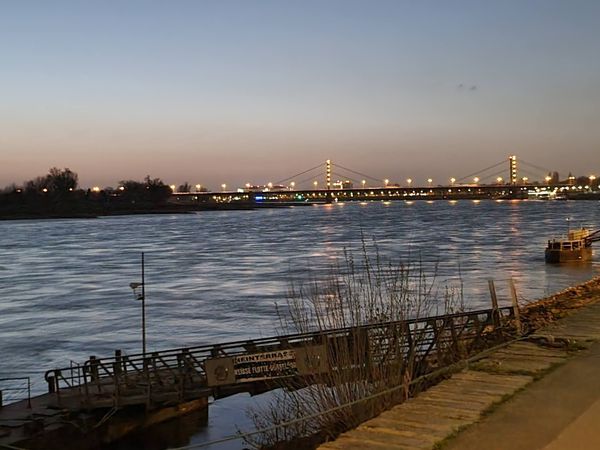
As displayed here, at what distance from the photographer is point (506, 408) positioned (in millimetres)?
6195

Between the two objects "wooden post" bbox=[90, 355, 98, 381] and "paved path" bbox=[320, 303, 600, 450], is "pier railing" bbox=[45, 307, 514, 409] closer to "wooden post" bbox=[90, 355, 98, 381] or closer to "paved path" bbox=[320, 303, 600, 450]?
"wooden post" bbox=[90, 355, 98, 381]

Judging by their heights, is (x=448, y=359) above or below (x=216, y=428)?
above

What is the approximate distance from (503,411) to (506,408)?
10 centimetres

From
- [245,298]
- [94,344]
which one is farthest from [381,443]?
[245,298]

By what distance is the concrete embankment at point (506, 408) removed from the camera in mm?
5391

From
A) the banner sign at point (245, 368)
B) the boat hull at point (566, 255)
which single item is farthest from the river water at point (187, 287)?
the banner sign at point (245, 368)

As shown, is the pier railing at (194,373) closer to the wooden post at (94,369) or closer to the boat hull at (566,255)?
the wooden post at (94,369)

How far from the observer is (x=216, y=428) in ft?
56.3

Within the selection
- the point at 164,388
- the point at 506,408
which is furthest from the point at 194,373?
the point at 506,408

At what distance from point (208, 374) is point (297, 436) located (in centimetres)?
658

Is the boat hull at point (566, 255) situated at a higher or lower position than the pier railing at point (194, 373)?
lower

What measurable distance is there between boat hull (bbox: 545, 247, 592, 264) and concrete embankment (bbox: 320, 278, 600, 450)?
48637 millimetres

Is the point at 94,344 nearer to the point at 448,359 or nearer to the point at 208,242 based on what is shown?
the point at 448,359

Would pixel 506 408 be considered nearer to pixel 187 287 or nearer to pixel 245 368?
pixel 245 368
